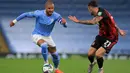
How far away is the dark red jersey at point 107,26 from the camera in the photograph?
10.8 m

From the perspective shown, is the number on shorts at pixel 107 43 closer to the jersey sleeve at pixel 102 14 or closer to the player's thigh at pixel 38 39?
the jersey sleeve at pixel 102 14

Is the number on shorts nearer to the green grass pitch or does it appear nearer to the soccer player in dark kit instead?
the soccer player in dark kit

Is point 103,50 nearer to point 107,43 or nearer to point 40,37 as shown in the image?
point 107,43

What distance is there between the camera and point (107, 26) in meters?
10.9

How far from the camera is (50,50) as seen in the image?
38.0 feet

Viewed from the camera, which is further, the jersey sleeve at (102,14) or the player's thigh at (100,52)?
the player's thigh at (100,52)

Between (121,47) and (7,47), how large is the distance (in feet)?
22.3

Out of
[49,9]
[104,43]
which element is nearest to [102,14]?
[104,43]

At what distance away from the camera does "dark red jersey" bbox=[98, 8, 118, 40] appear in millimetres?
10766

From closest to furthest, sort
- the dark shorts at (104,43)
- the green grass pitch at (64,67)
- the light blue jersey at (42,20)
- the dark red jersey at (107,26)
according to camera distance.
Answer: the dark red jersey at (107,26) → the dark shorts at (104,43) → the light blue jersey at (42,20) → the green grass pitch at (64,67)

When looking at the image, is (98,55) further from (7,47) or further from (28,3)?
(28,3)

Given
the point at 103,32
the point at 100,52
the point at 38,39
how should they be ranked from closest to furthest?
the point at 100,52 → the point at 38,39 → the point at 103,32

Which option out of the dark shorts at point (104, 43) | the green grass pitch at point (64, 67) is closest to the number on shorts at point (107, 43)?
the dark shorts at point (104, 43)

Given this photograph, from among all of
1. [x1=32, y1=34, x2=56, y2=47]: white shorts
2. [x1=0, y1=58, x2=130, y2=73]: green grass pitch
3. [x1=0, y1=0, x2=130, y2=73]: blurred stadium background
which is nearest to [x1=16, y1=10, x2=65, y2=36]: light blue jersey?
[x1=32, y1=34, x2=56, y2=47]: white shorts
